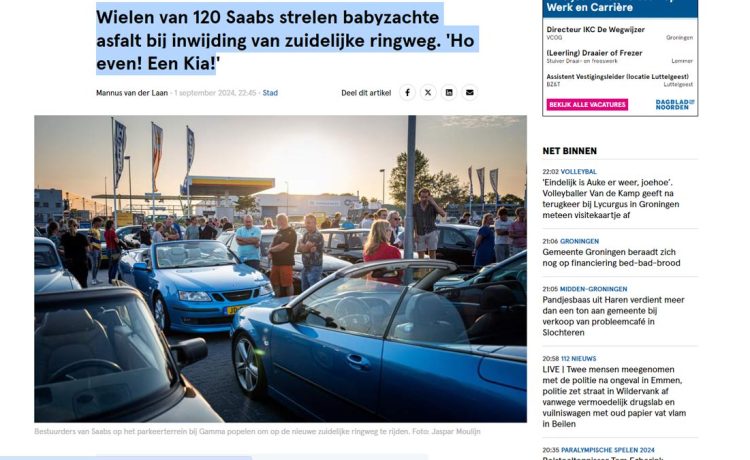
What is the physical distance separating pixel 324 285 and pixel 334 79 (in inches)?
57.3

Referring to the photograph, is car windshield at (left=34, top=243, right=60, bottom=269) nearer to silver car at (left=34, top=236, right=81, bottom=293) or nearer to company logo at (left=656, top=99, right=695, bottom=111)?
silver car at (left=34, top=236, right=81, bottom=293)

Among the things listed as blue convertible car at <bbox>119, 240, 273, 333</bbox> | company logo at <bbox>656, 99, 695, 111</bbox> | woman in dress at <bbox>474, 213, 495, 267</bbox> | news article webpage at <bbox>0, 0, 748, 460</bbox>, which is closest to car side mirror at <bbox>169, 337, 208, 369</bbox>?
news article webpage at <bbox>0, 0, 748, 460</bbox>

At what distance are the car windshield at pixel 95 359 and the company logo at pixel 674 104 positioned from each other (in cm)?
309

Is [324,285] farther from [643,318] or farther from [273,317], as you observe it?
[643,318]

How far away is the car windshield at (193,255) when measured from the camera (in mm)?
6250

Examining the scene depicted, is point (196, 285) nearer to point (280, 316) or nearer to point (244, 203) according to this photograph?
point (280, 316)

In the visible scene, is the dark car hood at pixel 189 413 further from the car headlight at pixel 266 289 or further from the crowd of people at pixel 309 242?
the car headlight at pixel 266 289

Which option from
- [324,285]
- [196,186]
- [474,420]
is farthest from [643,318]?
[196,186]

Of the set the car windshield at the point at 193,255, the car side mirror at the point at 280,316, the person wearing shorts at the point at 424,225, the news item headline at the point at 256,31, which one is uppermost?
the news item headline at the point at 256,31

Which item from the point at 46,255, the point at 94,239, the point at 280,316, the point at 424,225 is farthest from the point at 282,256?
the point at 94,239

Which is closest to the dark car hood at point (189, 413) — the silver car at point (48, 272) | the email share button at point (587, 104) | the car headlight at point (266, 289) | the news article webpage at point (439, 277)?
the news article webpage at point (439, 277)

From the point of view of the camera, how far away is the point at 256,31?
2643 mm

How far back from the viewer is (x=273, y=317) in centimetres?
308

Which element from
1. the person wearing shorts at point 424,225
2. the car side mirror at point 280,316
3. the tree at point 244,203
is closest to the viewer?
the car side mirror at point 280,316
